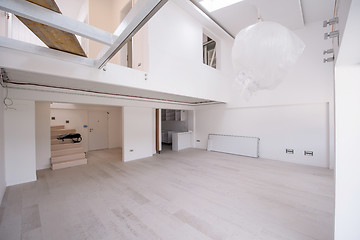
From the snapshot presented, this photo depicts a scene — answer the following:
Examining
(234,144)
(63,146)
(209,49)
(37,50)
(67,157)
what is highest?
(209,49)

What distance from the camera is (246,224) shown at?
1972 millimetres

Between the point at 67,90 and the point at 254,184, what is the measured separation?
497 centimetres

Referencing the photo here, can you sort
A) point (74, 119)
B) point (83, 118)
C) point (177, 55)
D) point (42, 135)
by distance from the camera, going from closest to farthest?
1. point (177, 55)
2. point (42, 135)
3. point (74, 119)
4. point (83, 118)

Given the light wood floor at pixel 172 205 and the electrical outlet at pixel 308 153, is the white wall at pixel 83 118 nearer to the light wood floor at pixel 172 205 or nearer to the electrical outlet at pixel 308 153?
the light wood floor at pixel 172 205

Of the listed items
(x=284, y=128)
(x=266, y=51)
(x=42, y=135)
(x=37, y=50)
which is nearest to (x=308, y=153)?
(x=284, y=128)

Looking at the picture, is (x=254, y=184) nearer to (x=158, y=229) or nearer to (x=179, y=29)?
(x=158, y=229)

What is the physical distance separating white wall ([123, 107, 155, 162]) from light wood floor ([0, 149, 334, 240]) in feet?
3.62

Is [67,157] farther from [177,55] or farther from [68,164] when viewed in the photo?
[177,55]

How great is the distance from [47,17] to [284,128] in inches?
236

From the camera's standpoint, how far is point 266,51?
2.19m

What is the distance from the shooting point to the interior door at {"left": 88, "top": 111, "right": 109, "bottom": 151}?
677cm

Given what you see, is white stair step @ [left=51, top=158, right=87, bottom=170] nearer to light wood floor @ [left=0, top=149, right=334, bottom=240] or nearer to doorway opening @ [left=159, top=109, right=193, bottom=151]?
light wood floor @ [left=0, top=149, right=334, bottom=240]

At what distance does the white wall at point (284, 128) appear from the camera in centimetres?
434

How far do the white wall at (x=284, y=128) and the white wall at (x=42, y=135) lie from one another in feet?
20.0
